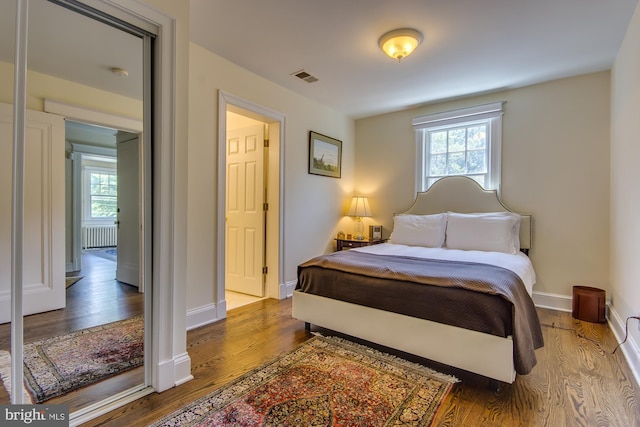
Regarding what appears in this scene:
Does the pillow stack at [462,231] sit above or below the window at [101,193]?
below

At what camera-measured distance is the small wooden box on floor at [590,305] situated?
2.85m

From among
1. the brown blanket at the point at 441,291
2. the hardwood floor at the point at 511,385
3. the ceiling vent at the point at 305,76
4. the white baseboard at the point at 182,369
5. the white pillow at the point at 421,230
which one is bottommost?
the hardwood floor at the point at 511,385

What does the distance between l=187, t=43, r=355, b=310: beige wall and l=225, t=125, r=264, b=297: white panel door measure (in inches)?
12.8

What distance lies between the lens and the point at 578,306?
2.95 meters

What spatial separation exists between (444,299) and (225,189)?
217 centimetres

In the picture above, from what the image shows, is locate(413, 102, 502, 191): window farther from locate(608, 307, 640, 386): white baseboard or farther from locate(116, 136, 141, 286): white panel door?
locate(116, 136, 141, 286): white panel door

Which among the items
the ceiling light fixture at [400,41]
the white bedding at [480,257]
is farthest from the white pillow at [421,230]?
the ceiling light fixture at [400,41]

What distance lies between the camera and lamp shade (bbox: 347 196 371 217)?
4469 millimetres

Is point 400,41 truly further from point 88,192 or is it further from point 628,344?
point 628,344

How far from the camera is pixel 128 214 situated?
192 centimetres

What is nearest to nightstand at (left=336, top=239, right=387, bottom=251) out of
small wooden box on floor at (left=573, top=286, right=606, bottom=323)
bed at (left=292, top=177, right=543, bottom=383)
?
bed at (left=292, top=177, right=543, bottom=383)

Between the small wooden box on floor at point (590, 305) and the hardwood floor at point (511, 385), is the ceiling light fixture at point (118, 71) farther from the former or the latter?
the small wooden box on floor at point (590, 305)

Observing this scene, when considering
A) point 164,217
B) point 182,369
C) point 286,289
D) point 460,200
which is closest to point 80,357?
point 182,369

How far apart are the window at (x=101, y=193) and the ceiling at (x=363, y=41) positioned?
0.51 m
